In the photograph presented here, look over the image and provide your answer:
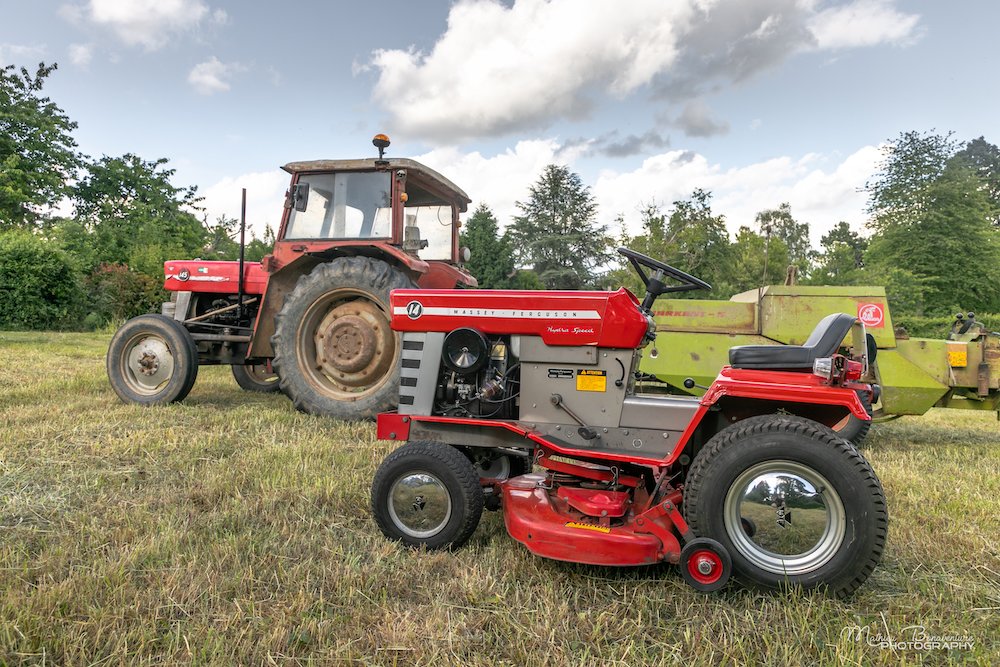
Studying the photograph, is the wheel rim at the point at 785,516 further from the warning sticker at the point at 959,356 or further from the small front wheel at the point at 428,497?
the warning sticker at the point at 959,356

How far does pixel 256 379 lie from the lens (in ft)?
25.3

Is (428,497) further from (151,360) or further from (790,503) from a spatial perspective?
(151,360)

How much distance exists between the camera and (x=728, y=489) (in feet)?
7.91

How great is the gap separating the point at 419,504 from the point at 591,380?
1.00m

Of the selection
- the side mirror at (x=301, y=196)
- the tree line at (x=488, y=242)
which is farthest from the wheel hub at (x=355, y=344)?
the tree line at (x=488, y=242)

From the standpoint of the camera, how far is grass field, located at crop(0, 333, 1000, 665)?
1946 millimetres

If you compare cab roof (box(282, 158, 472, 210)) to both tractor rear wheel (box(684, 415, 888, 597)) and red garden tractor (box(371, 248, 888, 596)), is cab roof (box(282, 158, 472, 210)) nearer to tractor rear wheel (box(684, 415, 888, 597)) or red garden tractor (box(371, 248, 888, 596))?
red garden tractor (box(371, 248, 888, 596))

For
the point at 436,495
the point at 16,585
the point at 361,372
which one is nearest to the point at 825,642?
the point at 436,495

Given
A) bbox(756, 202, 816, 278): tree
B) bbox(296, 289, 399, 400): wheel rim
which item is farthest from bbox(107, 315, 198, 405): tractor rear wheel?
bbox(756, 202, 816, 278): tree

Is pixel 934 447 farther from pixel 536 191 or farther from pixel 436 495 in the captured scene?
pixel 536 191

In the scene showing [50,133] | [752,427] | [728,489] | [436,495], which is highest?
[50,133]

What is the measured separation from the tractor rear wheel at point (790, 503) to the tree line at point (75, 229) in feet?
20.3

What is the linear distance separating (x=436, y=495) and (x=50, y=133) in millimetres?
23285

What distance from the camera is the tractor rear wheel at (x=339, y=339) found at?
5457mm
